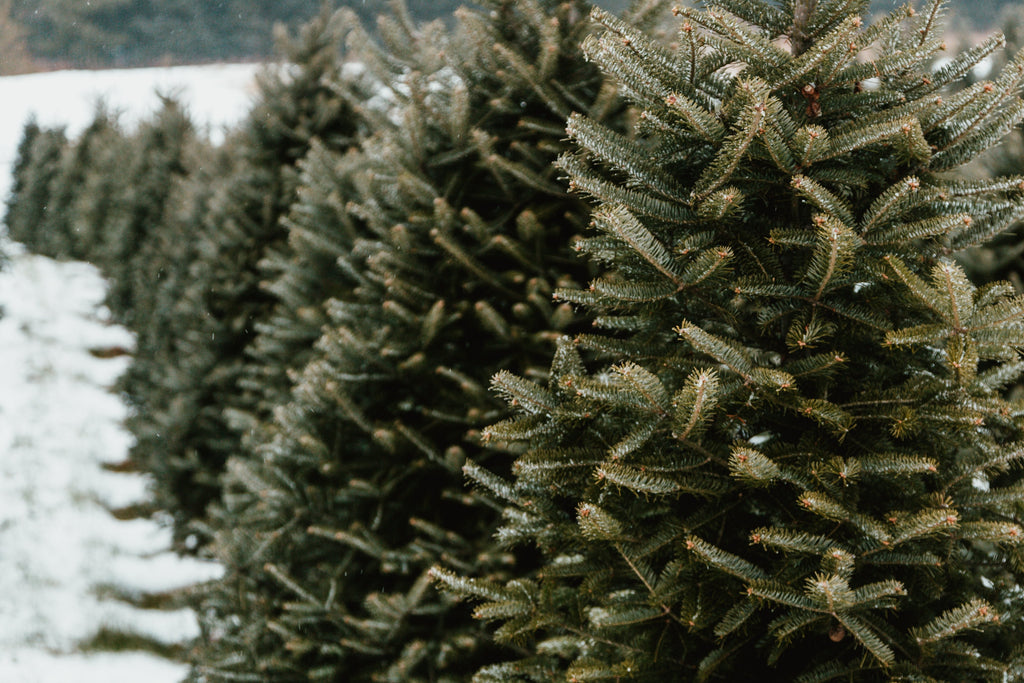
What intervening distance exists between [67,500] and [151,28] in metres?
12.8

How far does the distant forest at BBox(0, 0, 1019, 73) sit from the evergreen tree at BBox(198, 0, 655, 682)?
40.8ft

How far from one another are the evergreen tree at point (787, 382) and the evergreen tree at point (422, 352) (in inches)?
39.2

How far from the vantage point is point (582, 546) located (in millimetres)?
1928

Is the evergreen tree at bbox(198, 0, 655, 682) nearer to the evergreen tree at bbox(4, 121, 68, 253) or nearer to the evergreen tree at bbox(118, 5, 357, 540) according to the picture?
the evergreen tree at bbox(118, 5, 357, 540)

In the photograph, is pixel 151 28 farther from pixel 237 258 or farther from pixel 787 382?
pixel 787 382

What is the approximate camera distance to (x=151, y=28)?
606 inches

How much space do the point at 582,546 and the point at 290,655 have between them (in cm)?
211

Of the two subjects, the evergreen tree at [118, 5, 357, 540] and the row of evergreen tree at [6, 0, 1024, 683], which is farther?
the evergreen tree at [118, 5, 357, 540]

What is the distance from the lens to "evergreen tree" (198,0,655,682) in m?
2.98

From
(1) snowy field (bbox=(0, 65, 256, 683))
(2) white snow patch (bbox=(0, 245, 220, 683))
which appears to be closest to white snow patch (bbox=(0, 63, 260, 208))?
(1) snowy field (bbox=(0, 65, 256, 683))

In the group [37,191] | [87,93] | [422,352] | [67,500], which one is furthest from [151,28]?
[422,352]

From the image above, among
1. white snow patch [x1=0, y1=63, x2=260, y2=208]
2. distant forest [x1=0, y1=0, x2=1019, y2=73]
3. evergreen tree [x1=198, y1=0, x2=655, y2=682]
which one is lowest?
evergreen tree [x1=198, y1=0, x2=655, y2=682]

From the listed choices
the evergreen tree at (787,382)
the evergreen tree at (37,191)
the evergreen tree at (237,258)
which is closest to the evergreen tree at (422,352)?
the evergreen tree at (787,382)

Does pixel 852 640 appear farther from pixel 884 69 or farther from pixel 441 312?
pixel 441 312
